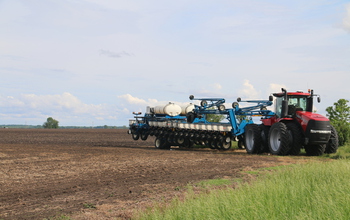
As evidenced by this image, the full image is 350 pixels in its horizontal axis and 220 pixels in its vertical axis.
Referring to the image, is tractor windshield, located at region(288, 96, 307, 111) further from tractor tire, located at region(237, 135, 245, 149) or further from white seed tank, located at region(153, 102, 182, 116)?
white seed tank, located at region(153, 102, 182, 116)

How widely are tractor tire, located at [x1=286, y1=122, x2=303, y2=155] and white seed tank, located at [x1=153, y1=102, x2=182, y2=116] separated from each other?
40.4 feet

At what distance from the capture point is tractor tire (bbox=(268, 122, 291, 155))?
2059cm

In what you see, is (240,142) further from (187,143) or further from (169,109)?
(169,109)

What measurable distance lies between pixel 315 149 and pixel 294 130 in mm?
1891

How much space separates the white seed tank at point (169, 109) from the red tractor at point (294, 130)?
32.3 ft

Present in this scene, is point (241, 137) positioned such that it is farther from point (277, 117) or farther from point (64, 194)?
point (64, 194)

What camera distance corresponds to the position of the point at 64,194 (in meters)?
11.5

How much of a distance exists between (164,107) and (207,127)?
19.5 ft

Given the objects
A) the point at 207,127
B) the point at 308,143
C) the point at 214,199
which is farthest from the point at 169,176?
the point at 207,127

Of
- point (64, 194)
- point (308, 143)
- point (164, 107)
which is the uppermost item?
point (164, 107)

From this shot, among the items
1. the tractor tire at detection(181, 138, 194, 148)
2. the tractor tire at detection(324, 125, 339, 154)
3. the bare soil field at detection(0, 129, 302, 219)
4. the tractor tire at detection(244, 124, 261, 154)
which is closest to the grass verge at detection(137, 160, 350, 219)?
the bare soil field at detection(0, 129, 302, 219)

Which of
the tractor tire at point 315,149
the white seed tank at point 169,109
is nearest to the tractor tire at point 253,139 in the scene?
the tractor tire at point 315,149

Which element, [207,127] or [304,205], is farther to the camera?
[207,127]

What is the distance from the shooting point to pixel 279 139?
21.2 meters
